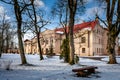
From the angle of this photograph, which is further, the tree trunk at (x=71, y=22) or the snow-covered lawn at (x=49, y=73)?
the tree trunk at (x=71, y=22)

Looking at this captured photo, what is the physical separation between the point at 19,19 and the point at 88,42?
47.9 meters

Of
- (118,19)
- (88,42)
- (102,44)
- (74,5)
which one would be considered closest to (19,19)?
(74,5)

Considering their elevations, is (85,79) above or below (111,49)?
below

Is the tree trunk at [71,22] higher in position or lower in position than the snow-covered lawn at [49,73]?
higher

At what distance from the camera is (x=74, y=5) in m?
22.6

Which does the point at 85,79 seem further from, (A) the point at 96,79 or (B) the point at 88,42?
(B) the point at 88,42

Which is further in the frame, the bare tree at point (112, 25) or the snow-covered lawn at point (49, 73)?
the bare tree at point (112, 25)

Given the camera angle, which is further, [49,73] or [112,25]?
[112,25]

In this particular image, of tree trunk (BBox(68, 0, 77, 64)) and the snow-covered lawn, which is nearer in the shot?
the snow-covered lawn

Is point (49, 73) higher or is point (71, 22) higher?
point (71, 22)

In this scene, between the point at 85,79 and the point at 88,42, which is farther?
the point at 88,42

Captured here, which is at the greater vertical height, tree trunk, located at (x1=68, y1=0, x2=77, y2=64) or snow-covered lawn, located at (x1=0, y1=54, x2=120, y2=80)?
tree trunk, located at (x1=68, y1=0, x2=77, y2=64)

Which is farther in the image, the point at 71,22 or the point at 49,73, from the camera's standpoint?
the point at 71,22

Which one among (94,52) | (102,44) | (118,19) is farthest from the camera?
(102,44)
